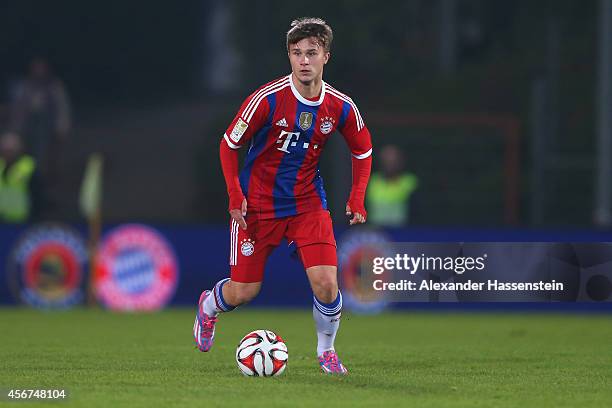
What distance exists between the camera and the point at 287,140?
8906mm

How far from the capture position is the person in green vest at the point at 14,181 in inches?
647

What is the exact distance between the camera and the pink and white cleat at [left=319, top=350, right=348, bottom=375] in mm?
8977

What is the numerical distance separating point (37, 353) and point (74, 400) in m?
2.74

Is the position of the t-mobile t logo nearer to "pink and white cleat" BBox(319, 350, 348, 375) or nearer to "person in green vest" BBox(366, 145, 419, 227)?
"pink and white cleat" BBox(319, 350, 348, 375)

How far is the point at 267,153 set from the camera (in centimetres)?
899

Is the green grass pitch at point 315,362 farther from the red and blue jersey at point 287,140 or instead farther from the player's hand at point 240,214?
the red and blue jersey at point 287,140

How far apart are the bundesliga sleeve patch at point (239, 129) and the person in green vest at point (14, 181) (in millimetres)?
7980

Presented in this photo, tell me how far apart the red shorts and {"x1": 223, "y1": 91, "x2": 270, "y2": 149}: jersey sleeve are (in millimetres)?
553

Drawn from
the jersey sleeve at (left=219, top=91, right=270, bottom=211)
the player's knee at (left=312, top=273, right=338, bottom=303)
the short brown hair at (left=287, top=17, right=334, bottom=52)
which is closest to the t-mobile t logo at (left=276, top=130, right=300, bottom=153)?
the jersey sleeve at (left=219, top=91, right=270, bottom=211)

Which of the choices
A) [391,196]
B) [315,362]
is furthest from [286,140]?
[391,196]

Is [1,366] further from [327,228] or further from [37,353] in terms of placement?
[327,228]

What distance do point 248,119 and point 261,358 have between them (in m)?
1.43

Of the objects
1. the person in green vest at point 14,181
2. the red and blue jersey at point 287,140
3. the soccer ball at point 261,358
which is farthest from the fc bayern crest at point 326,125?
the person in green vest at point 14,181

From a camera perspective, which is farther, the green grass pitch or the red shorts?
the red shorts
